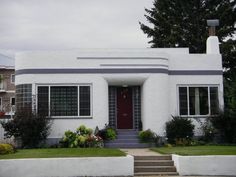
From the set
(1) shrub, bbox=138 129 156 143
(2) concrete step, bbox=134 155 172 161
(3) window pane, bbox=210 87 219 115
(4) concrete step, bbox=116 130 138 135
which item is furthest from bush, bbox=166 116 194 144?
(2) concrete step, bbox=134 155 172 161

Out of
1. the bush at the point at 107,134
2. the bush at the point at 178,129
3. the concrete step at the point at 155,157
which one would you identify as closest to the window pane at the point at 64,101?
the bush at the point at 107,134

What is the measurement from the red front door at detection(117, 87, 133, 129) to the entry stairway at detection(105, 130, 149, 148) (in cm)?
Answer: 84

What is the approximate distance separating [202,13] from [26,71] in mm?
23719

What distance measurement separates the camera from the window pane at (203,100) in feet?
81.8

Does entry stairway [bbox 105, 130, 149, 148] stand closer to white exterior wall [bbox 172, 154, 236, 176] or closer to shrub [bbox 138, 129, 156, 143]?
shrub [bbox 138, 129, 156, 143]

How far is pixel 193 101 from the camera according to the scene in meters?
24.9

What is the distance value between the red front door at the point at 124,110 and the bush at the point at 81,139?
2.42m

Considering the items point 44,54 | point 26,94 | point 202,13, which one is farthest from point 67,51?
point 202,13

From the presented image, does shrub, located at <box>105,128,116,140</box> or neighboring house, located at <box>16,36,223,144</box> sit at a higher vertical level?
neighboring house, located at <box>16,36,223,144</box>

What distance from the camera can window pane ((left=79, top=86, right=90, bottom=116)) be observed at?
77.9 ft

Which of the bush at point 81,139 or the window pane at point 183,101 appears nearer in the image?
the bush at point 81,139

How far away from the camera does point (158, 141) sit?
23484 millimetres

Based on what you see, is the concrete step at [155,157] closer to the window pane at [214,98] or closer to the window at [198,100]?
the window at [198,100]

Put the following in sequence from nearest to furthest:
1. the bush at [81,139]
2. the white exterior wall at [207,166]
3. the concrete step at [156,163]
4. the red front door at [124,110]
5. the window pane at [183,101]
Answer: the white exterior wall at [207,166] → the concrete step at [156,163] → the bush at [81,139] → the window pane at [183,101] → the red front door at [124,110]
